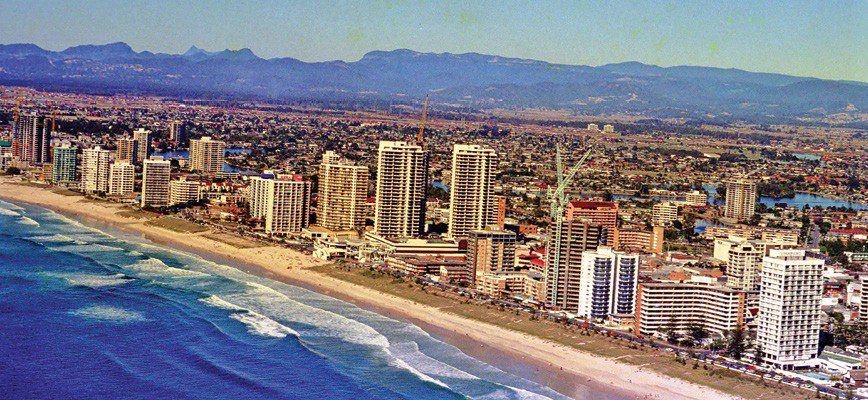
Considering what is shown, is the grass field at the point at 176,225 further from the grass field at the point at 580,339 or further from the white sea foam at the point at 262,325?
the white sea foam at the point at 262,325

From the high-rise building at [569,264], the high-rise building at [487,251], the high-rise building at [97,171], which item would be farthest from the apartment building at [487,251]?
the high-rise building at [97,171]

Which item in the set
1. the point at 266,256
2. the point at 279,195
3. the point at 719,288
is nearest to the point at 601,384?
the point at 719,288

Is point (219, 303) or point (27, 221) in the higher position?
point (27, 221)

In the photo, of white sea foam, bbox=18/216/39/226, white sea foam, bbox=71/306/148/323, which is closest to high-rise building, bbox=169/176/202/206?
white sea foam, bbox=18/216/39/226

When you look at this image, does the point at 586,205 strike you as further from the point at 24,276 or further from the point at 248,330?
the point at 24,276

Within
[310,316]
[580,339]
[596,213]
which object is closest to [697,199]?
[596,213]

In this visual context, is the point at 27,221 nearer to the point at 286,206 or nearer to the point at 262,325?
the point at 286,206

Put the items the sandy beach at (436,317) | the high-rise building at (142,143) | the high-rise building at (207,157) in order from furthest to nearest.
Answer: the high-rise building at (142,143) → the high-rise building at (207,157) → the sandy beach at (436,317)
